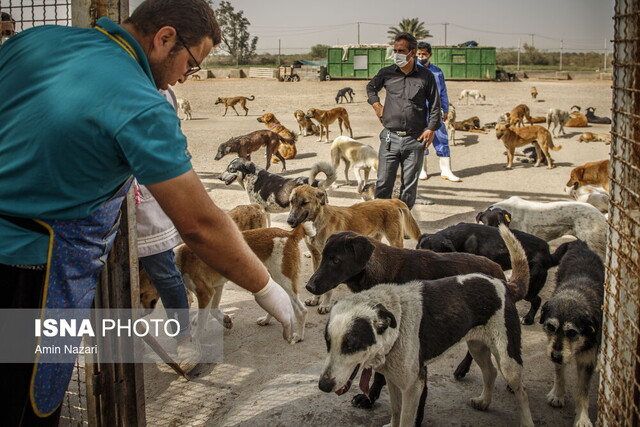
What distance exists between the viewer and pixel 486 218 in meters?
6.47

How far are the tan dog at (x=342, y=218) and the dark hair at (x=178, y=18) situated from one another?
4.07m

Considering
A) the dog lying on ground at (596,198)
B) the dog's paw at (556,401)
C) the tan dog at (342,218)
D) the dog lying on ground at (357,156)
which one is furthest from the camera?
the dog lying on ground at (357,156)

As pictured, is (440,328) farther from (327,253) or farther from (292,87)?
(292,87)

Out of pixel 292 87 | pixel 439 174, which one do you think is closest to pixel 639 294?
pixel 439 174

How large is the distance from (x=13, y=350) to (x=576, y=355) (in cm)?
312

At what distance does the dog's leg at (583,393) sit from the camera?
3634mm

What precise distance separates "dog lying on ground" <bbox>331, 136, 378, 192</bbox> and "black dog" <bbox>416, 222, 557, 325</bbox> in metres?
5.29

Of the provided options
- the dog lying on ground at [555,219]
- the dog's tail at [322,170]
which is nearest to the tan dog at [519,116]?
the dog's tail at [322,170]

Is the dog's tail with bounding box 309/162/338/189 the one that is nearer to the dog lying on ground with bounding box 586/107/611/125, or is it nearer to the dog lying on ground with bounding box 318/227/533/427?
the dog lying on ground with bounding box 318/227/533/427

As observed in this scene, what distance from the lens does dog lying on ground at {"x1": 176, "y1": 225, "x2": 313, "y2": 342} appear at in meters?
4.95

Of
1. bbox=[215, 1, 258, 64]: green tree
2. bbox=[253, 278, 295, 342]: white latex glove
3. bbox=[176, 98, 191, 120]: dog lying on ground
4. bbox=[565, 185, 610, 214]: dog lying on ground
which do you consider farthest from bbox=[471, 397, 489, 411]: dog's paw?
bbox=[215, 1, 258, 64]: green tree

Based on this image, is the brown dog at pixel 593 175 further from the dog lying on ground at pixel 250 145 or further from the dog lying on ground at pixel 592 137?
the dog lying on ground at pixel 592 137

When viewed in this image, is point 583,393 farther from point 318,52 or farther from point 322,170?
point 318,52

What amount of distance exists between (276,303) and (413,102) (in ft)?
18.6
